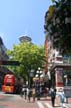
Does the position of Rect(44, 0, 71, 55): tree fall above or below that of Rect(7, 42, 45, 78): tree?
below

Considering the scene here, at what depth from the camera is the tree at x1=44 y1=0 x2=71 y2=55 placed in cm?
830

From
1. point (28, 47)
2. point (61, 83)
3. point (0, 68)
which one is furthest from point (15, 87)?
point (0, 68)

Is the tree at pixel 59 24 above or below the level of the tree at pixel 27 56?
below

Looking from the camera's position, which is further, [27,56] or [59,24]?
[27,56]

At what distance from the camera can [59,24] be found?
8477 mm

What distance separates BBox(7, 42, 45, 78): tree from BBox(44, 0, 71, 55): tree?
85.5m

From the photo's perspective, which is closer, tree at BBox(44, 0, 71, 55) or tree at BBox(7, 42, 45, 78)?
tree at BBox(44, 0, 71, 55)

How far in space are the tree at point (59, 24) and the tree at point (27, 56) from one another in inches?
3364

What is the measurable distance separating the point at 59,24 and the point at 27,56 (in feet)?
289

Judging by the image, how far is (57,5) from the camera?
8367 millimetres

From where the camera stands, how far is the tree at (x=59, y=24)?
8305 millimetres

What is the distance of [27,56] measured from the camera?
96375 millimetres

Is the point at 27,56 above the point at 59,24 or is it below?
above

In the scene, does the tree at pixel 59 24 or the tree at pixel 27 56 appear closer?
the tree at pixel 59 24
